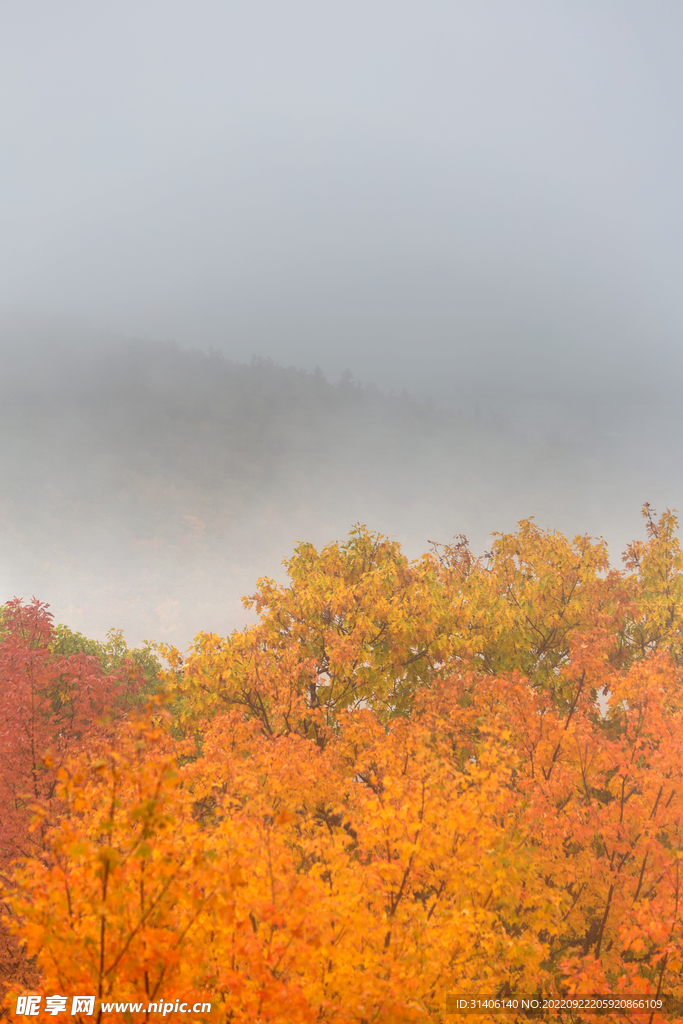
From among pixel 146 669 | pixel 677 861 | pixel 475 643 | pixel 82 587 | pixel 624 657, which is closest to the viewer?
pixel 677 861

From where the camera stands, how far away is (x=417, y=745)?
37.4ft

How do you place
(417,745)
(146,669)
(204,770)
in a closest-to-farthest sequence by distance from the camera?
(417,745) → (204,770) → (146,669)

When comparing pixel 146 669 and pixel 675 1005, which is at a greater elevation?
pixel 146 669

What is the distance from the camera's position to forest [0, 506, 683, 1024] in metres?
5.80

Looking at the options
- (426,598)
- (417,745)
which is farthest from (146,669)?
(417,745)

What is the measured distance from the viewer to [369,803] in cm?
863

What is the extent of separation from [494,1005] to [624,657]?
12.6m

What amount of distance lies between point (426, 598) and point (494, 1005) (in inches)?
392

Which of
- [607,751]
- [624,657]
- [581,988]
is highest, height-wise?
[624,657]

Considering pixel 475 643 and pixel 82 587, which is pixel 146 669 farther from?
pixel 82 587

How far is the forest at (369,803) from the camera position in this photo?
5801 mm

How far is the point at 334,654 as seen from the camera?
15734 millimetres

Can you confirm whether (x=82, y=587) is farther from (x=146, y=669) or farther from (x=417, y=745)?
(x=417, y=745)

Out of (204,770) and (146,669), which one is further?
(146,669)
